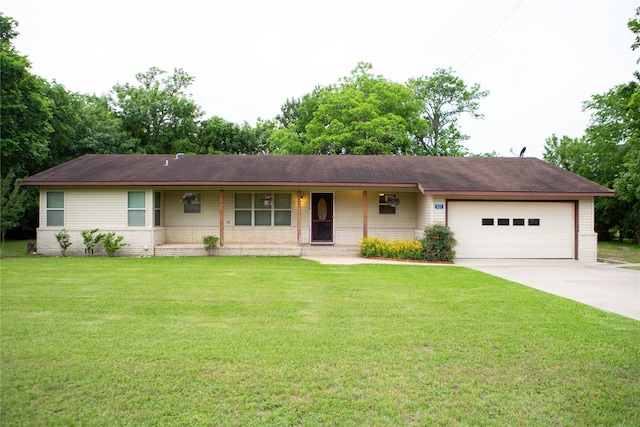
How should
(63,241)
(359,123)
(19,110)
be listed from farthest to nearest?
(359,123) < (19,110) < (63,241)

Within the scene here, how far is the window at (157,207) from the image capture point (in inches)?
595

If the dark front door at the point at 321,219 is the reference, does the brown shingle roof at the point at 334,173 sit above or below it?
above

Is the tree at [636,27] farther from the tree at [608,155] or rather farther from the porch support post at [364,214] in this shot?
the tree at [608,155]

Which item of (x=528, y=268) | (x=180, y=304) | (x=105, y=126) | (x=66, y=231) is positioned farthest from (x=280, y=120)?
(x=180, y=304)

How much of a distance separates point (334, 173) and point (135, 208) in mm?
7438

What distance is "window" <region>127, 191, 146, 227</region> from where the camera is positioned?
48.5ft

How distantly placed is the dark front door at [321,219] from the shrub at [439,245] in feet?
14.2

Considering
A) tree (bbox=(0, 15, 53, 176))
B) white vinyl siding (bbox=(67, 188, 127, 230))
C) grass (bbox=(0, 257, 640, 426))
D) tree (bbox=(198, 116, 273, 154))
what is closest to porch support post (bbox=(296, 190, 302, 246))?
white vinyl siding (bbox=(67, 188, 127, 230))

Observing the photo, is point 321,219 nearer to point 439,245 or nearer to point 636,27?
point 439,245

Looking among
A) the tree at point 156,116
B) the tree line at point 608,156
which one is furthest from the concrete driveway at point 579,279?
the tree at point 156,116

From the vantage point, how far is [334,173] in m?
15.9

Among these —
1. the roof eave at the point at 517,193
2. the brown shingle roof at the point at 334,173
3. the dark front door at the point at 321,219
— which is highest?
the brown shingle roof at the point at 334,173

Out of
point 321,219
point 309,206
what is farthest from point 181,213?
point 321,219

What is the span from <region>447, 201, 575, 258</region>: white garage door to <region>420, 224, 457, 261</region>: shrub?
40.7 inches
